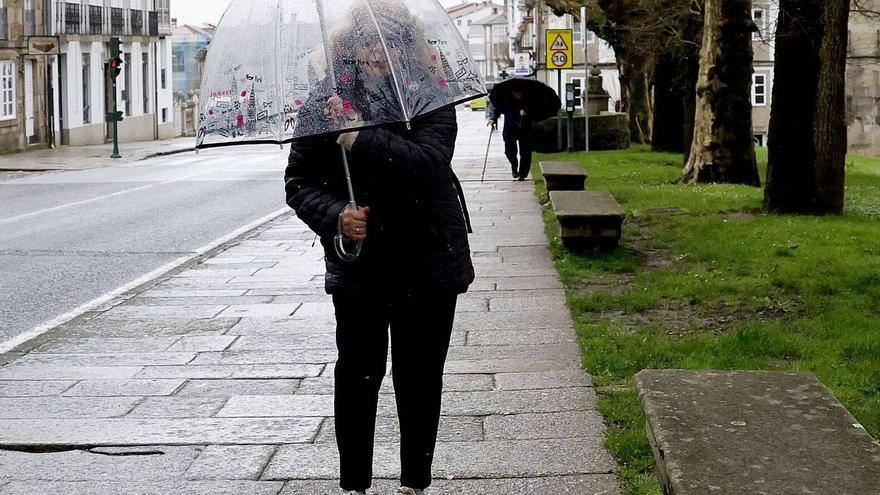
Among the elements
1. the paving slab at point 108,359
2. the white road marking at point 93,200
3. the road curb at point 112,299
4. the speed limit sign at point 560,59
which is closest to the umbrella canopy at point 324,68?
the paving slab at point 108,359

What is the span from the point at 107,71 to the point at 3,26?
1219 centimetres

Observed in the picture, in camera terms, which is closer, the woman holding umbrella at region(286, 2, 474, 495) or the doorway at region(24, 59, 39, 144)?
the woman holding umbrella at region(286, 2, 474, 495)

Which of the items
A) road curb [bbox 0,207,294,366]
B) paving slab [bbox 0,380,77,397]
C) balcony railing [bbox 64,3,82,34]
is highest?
balcony railing [bbox 64,3,82,34]

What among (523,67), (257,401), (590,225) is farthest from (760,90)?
(257,401)

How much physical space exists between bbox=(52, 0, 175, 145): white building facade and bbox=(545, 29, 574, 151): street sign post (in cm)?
2100

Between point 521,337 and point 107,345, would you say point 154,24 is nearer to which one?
point 107,345

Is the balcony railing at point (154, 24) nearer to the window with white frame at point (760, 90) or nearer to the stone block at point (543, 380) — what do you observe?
the window with white frame at point (760, 90)

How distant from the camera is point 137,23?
54.9 meters

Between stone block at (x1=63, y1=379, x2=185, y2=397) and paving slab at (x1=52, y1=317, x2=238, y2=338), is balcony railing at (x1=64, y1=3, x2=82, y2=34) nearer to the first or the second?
paving slab at (x1=52, y1=317, x2=238, y2=338)

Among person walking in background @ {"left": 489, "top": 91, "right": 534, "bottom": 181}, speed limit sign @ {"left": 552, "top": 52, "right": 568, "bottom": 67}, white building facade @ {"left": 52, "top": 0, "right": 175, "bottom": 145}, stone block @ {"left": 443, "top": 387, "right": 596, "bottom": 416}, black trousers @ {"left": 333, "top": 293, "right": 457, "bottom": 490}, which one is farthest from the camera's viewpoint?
white building facade @ {"left": 52, "top": 0, "right": 175, "bottom": 145}

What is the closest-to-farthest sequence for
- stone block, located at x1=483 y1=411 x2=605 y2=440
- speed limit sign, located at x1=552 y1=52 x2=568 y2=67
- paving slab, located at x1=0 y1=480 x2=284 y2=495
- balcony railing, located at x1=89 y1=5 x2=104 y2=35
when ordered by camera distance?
paving slab, located at x1=0 y1=480 x2=284 y2=495 → stone block, located at x1=483 y1=411 x2=605 y2=440 → speed limit sign, located at x1=552 y1=52 x2=568 y2=67 → balcony railing, located at x1=89 y1=5 x2=104 y2=35

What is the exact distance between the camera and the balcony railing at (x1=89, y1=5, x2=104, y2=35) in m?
49.4

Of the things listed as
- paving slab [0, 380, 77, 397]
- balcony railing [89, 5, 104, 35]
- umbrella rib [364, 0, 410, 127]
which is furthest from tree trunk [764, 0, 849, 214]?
balcony railing [89, 5, 104, 35]

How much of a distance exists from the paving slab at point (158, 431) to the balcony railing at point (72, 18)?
4252 cm
